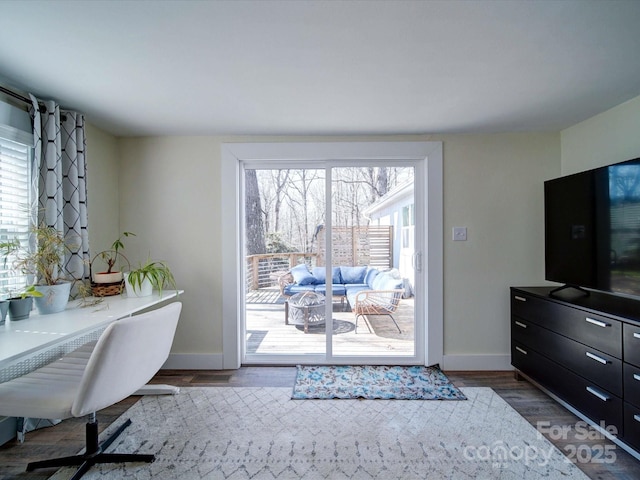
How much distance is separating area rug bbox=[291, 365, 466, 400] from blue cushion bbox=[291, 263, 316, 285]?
82cm

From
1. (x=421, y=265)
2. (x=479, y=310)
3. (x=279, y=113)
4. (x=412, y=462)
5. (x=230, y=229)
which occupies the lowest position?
(x=412, y=462)

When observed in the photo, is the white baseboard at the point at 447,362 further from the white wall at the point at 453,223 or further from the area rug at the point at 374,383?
the area rug at the point at 374,383

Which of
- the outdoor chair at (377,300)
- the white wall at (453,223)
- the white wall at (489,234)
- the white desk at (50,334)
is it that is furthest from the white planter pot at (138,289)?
the white wall at (489,234)

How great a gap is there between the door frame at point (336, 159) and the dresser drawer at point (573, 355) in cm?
66

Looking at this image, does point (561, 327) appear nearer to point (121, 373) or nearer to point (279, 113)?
point (279, 113)

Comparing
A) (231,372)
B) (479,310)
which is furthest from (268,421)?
(479,310)

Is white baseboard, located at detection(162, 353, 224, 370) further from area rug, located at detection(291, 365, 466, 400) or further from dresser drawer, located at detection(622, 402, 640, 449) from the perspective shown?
dresser drawer, located at detection(622, 402, 640, 449)

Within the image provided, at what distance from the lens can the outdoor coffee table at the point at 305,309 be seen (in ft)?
9.54

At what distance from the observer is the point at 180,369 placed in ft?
9.11

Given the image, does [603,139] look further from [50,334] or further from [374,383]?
[50,334]

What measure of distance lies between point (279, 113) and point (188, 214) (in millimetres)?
1330

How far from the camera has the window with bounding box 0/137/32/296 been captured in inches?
72.9

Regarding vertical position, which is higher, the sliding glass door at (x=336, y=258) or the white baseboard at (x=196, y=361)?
the sliding glass door at (x=336, y=258)

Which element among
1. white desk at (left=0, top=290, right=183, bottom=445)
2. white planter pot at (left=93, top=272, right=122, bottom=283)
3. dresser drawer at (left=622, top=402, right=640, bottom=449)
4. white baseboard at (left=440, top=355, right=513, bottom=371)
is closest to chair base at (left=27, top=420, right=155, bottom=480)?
white desk at (left=0, top=290, right=183, bottom=445)
